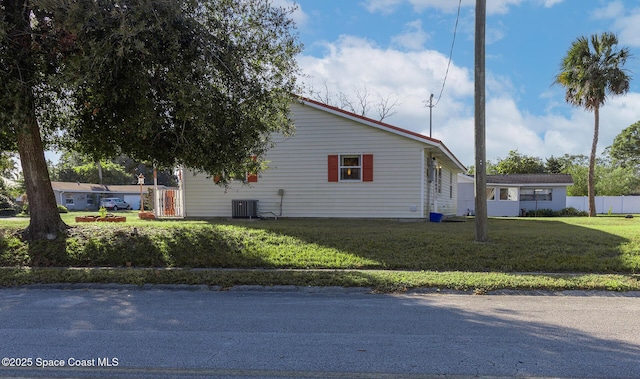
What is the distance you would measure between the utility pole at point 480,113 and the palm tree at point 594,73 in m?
18.6

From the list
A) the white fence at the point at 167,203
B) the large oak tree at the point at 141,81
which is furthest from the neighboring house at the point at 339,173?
the large oak tree at the point at 141,81

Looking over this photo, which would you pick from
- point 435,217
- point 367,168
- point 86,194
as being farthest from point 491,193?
point 86,194

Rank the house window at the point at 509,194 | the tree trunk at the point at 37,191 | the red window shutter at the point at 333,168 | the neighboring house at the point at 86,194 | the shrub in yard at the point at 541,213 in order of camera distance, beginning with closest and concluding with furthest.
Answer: the tree trunk at the point at 37,191, the red window shutter at the point at 333,168, the shrub in yard at the point at 541,213, the house window at the point at 509,194, the neighboring house at the point at 86,194

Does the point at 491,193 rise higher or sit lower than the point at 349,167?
lower

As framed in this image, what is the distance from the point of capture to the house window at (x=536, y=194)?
102 feet

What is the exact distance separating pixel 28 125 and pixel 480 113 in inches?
380

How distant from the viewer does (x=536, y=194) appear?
3120cm

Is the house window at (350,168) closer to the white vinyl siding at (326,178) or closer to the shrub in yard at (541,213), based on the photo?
the white vinyl siding at (326,178)

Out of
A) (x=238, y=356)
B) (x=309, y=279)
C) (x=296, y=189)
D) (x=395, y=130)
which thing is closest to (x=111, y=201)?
(x=296, y=189)

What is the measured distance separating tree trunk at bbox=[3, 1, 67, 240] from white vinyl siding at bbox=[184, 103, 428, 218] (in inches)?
287

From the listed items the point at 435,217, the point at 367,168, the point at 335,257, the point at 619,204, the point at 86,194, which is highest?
the point at 367,168

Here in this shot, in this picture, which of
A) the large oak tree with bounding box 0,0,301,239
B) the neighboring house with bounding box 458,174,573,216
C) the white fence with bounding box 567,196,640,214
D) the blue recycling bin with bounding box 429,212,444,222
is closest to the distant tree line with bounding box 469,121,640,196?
the white fence with bounding box 567,196,640,214

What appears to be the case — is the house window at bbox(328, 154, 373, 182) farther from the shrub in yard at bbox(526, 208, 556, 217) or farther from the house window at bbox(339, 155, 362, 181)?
the shrub in yard at bbox(526, 208, 556, 217)

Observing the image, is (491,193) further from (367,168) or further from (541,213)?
(367,168)
